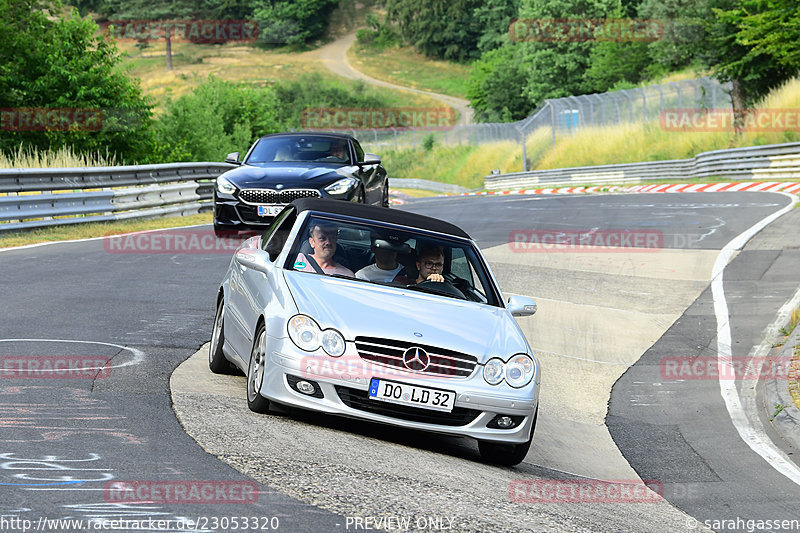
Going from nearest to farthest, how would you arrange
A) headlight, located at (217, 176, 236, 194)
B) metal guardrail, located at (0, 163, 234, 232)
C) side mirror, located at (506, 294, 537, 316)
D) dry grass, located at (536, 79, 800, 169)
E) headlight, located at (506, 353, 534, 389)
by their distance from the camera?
1. headlight, located at (506, 353, 534, 389)
2. side mirror, located at (506, 294, 537, 316)
3. headlight, located at (217, 176, 236, 194)
4. metal guardrail, located at (0, 163, 234, 232)
5. dry grass, located at (536, 79, 800, 169)

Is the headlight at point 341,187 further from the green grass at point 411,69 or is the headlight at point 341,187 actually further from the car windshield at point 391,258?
the green grass at point 411,69

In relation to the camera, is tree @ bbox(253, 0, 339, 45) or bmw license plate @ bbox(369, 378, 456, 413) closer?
bmw license plate @ bbox(369, 378, 456, 413)

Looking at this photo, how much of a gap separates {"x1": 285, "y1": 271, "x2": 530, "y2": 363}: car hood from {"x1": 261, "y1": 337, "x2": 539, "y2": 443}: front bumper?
194 mm

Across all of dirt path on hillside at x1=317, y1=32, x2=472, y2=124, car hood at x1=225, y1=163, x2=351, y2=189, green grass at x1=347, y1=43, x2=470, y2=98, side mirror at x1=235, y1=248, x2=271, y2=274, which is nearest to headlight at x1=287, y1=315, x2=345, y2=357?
side mirror at x1=235, y1=248, x2=271, y2=274

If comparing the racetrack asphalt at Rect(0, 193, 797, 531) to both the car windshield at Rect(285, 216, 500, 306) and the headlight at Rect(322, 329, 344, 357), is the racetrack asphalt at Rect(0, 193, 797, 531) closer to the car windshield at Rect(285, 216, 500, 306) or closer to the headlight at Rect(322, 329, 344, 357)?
the headlight at Rect(322, 329, 344, 357)

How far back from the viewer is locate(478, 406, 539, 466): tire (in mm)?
7098

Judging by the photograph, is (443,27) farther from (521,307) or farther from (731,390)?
(521,307)

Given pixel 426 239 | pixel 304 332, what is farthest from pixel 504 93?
pixel 304 332

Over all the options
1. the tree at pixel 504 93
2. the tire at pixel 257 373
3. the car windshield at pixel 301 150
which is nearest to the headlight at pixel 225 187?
the car windshield at pixel 301 150

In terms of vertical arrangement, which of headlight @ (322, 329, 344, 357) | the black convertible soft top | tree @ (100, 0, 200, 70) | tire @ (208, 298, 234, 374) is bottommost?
tire @ (208, 298, 234, 374)

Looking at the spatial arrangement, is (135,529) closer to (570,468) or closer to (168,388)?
(168,388)

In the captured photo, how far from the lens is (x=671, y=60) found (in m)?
48.7

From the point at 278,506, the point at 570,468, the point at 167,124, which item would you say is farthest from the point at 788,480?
the point at 167,124

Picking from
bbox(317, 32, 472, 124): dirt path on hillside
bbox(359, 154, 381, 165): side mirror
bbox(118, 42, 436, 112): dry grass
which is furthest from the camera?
bbox(118, 42, 436, 112): dry grass
